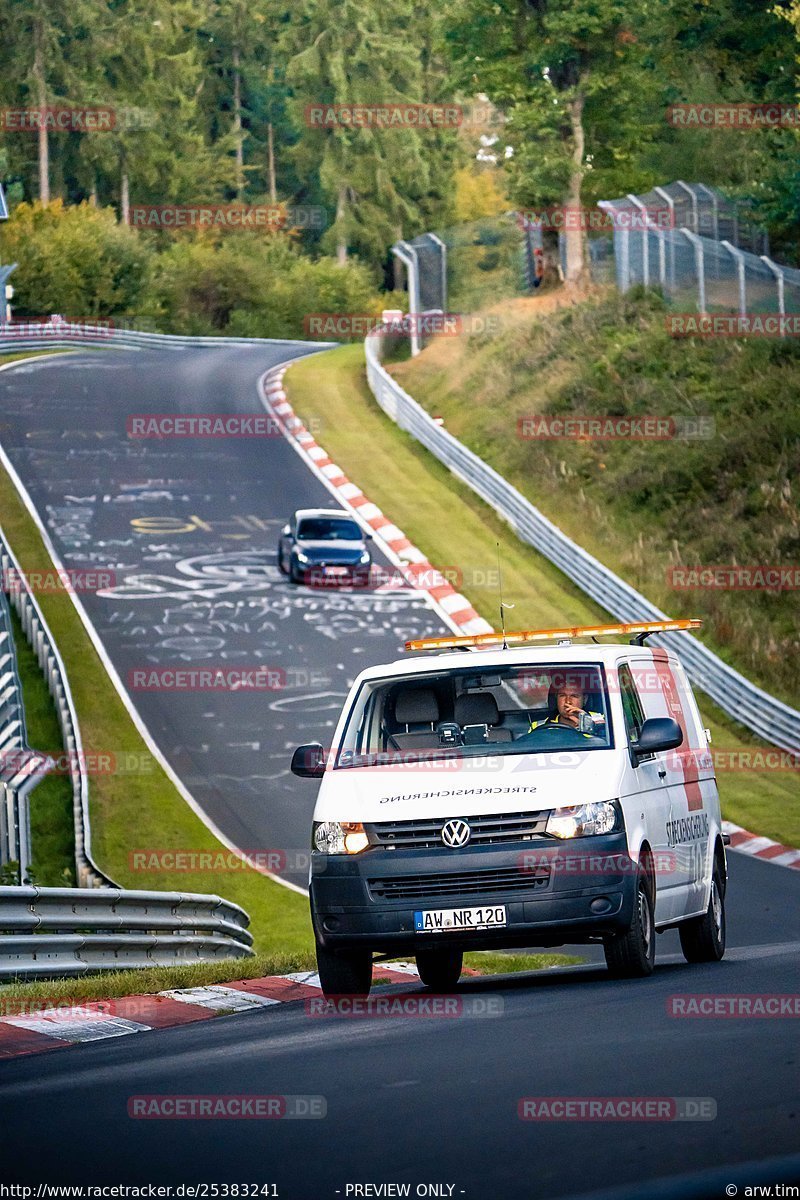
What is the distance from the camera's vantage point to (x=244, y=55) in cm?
11812

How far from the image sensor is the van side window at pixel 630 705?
11375 millimetres

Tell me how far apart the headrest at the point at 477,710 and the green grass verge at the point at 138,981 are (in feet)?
7.86

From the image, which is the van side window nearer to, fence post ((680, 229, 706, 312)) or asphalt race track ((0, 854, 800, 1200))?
asphalt race track ((0, 854, 800, 1200))

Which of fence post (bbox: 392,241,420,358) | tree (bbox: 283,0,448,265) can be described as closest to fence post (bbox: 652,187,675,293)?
fence post (bbox: 392,241,420,358)

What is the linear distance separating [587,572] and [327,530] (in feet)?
16.5

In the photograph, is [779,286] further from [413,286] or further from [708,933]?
[708,933]

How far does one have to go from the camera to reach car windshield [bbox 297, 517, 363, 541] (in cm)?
3581

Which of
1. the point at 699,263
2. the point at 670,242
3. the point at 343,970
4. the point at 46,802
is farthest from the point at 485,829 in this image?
the point at 670,242

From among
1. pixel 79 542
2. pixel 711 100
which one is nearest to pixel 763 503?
pixel 79 542

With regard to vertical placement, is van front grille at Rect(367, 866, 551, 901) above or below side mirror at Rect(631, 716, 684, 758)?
below

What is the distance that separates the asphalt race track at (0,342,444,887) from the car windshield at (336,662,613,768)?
11067 millimetres

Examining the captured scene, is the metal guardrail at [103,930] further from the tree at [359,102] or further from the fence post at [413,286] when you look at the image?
the tree at [359,102]

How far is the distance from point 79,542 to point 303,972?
26.4m

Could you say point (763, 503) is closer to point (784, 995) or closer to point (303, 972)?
point (303, 972)
